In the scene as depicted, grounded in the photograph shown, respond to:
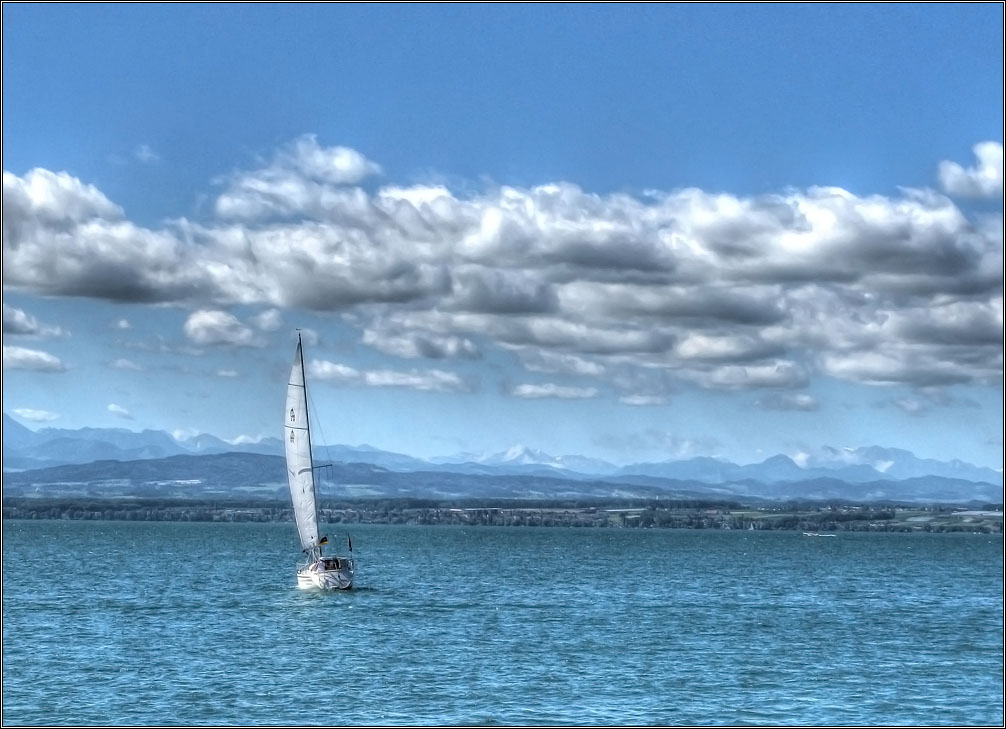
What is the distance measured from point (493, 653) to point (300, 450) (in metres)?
37.5

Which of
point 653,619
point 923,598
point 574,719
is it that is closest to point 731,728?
point 574,719

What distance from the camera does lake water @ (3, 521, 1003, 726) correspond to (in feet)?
188

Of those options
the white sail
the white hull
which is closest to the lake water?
the white hull

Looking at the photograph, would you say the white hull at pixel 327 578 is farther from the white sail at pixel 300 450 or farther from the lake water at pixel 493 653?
the white sail at pixel 300 450

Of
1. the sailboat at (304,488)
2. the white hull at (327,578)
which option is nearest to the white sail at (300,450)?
the sailboat at (304,488)

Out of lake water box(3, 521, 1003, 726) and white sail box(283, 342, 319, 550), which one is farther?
white sail box(283, 342, 319, 550)

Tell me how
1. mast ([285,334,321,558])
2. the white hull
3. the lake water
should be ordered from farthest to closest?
1. the white hull
2. mast ([285,334,321,558])
3. the lake water

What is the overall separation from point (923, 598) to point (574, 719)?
274ft

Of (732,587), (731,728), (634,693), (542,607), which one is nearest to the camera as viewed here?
(731,728)

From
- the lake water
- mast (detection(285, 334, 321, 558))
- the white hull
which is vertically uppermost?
mast (detection(285, 334, 321, 558))

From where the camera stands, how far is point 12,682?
206 feet

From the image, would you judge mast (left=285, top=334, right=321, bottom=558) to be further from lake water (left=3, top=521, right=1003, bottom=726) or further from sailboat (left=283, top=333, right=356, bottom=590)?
lake water (left=3, top=521, right=1003, bottom=726)

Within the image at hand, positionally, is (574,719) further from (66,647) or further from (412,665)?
(66,647)

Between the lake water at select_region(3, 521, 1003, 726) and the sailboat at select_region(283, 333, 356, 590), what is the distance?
2.85 metres
